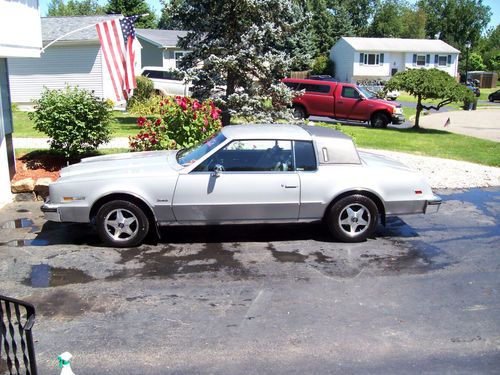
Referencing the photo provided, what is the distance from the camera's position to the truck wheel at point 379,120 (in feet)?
68.9

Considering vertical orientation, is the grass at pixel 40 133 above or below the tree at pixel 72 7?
below

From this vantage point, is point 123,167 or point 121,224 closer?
point 121,224

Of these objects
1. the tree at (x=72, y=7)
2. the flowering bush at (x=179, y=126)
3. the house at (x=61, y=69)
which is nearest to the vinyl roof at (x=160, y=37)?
the house at (x=61, y=69)

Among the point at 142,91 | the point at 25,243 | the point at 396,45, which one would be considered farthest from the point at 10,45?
the point at 396,45

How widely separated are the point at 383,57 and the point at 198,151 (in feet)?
164

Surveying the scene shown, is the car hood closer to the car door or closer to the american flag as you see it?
the car door

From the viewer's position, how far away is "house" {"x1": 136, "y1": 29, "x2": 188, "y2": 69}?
40.0 m

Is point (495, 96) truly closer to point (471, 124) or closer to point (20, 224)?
point (471, 124)

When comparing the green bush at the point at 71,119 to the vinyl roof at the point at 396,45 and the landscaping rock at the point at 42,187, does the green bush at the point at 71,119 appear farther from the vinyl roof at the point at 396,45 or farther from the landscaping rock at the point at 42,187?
the vinyl roof at the point at 396,45

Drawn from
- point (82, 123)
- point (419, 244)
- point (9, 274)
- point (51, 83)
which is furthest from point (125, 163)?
point (51, 83)

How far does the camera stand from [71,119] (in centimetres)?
980

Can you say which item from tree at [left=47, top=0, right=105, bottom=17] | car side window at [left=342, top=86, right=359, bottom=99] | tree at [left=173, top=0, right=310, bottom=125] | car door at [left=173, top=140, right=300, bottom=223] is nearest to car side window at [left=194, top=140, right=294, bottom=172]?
car door at [left=173, top=140, right=300, bottom=223]

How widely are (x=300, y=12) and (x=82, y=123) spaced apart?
787 cm

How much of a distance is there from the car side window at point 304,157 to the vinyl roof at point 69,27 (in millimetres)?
19475
